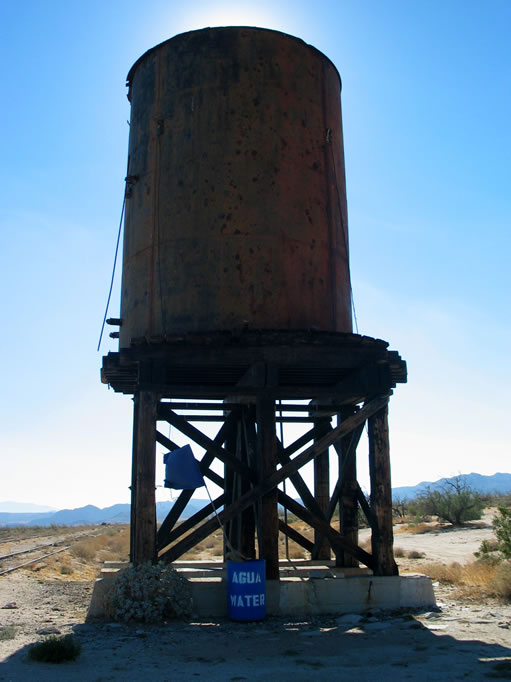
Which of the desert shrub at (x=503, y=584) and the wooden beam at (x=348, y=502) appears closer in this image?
the desert shrub at (x=503, y=584)

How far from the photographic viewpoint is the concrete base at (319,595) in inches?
365

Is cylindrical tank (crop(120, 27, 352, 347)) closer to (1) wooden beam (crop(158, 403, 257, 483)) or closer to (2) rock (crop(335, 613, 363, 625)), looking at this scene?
(1) wooden beam (crop(158, 403, 257, 483))

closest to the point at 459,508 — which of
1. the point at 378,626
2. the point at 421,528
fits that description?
the point at 421,528

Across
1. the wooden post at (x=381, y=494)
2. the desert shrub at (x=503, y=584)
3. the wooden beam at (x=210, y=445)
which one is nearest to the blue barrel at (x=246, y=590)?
the wooden beam at (x=210, y=445)

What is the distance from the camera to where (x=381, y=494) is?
10.1 m

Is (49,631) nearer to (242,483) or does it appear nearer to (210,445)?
(210,445)

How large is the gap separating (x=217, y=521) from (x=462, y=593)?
4.28m

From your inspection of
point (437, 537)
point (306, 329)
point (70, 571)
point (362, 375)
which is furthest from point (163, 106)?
point (437, 537)

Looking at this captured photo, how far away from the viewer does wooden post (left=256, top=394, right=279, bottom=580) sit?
380 inches

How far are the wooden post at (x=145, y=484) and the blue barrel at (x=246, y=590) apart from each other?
3.68 feet

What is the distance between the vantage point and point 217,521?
32.3 ft

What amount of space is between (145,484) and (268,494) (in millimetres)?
→ 1682

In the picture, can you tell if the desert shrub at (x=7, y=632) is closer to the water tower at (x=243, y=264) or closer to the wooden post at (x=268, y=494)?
the water tower at (x=243, y=264)

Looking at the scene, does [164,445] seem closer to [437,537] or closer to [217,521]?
[217,521]
